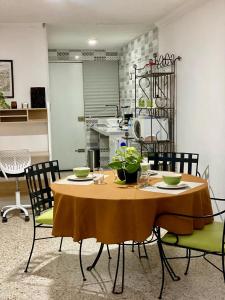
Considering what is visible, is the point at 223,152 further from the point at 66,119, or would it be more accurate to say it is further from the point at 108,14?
the point at 66,119

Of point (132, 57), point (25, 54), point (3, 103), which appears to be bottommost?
point (3, 103)

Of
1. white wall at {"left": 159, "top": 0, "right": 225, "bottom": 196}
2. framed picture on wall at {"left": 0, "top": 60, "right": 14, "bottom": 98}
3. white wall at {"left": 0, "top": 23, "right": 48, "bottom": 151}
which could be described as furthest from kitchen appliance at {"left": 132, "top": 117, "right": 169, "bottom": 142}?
framed picture on wall at {"left": 0, "top": 60, "right": 14, "bottom": 98}

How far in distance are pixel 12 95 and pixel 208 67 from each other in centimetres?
263

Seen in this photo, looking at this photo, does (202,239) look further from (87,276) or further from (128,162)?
(87,276)

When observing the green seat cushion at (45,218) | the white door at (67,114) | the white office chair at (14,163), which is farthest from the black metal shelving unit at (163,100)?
the white door at (67,114)

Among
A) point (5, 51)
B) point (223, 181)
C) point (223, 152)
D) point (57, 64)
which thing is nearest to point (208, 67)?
point (223, 152)

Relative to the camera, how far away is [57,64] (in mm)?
8180

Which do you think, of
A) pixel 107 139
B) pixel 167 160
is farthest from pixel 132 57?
pixel 167 160

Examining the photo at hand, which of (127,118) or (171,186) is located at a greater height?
(127,118)

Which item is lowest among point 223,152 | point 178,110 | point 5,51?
point 223,152

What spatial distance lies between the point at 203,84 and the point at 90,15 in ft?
5.54

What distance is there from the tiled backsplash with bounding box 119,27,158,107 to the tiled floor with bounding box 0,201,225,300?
11.6ft

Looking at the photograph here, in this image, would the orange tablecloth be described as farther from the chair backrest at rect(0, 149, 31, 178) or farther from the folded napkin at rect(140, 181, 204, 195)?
the chair backrest at rect(0, 149, 31, 178)

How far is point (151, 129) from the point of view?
497 centimetres
